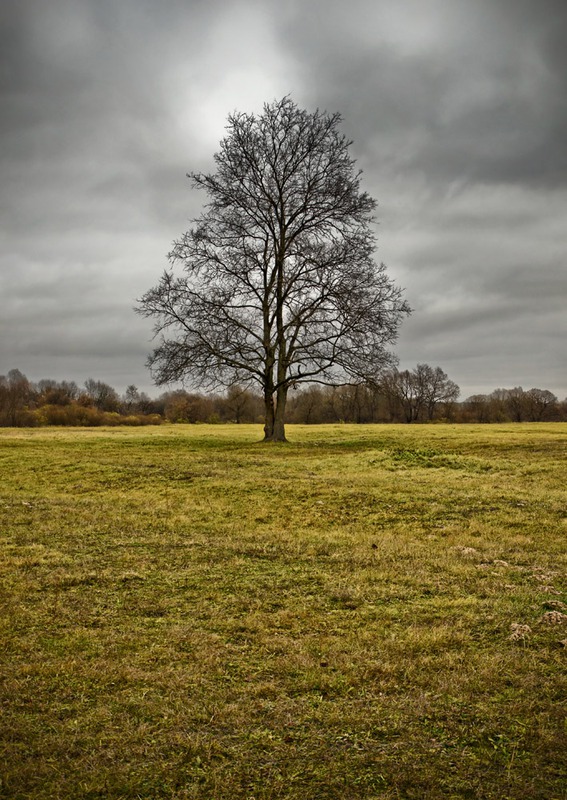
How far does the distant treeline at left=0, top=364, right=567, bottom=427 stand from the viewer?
69688mm

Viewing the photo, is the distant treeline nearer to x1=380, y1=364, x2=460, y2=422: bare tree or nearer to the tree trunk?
x1=380, y1=364, x2=460, y2=422: bare tree

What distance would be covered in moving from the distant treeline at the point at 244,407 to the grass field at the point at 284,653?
189 ft

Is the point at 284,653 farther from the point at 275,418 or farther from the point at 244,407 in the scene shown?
the point at 244,407

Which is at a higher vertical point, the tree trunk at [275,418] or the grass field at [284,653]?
the tree trunk at [275,418]

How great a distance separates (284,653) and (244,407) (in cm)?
7658

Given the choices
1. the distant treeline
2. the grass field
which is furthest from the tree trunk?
the distant treeline

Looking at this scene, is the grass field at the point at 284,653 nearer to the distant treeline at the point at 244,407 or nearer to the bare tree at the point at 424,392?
the distant treeline at the point at 244,407

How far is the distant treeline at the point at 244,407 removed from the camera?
69688mm

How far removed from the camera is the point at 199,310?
28344 millimetres

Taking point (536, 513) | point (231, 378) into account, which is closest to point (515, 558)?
point (536, 513)

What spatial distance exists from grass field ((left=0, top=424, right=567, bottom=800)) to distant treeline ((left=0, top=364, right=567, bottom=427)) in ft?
189

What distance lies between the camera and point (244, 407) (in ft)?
268

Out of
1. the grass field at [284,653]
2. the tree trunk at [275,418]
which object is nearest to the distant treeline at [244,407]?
the tree trunk at [275,418]

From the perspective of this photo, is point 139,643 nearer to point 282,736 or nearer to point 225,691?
point 225,691
